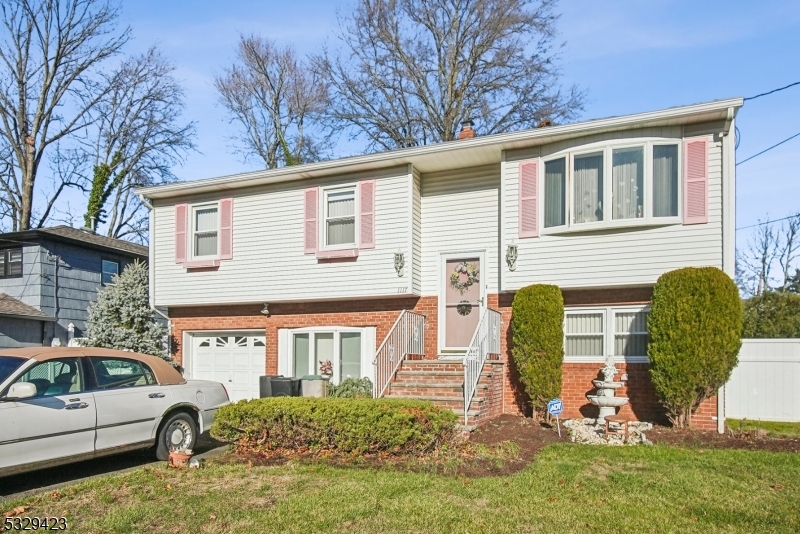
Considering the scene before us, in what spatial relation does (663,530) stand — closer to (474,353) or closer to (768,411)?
(474,353)

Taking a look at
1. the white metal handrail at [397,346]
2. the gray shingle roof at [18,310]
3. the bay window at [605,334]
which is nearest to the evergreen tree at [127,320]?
the gray shingle roof at [18,310]

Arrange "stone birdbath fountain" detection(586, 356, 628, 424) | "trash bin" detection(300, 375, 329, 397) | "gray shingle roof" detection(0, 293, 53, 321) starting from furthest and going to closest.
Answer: "gray shingle roof" detection(0, 293, 53, 321)
"trash bin" detection(300, 375, 329, 397)
"stone birdbath fountain" detection(586, 356, 628, 424)

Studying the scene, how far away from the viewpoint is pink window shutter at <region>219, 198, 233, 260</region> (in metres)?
15.1

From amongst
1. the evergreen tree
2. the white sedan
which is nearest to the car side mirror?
the white sedan

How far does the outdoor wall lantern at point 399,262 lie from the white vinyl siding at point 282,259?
0.27ft

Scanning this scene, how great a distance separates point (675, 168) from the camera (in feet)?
37.1

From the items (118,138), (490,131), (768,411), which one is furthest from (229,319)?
(118,138)

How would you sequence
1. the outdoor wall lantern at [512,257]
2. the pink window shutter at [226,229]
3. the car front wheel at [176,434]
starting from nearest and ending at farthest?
the car front wheel at [176,434] < the outdoor wall lantern at [512,257] < the pink window shutter at [226,229]

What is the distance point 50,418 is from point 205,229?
337 inches

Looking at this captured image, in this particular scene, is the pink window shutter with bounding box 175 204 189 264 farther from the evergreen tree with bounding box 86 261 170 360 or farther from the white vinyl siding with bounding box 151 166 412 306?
the evergreen tree with bounding box 86 261 170 360

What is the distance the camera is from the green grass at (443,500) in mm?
5875

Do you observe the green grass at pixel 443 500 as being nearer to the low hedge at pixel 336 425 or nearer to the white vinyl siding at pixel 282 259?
the low hedge at pixel 336 425

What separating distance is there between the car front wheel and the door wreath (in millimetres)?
6026

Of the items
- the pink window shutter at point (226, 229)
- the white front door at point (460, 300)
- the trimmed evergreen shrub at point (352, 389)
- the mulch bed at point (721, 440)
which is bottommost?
the mulch bed at point (721, 440)
